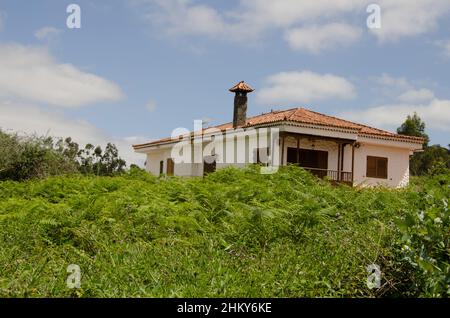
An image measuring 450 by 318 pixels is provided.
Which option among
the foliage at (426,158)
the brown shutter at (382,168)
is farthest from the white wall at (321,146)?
the foliage at (426,158)

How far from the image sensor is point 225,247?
228 inches

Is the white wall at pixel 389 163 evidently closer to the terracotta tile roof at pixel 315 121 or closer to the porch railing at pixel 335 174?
the terracotta tile roof at pixel 315 121

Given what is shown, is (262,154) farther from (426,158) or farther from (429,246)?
(426,158)

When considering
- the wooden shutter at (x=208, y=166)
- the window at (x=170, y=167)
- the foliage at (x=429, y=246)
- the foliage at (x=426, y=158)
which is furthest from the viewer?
the foliage at (x=426, y=158)

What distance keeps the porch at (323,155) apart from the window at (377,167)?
144 centimetres

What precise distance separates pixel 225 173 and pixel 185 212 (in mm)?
5256

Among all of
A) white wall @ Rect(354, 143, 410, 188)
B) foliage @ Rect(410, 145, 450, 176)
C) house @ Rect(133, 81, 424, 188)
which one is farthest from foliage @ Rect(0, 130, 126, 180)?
foliage @ Rect(410, 145, 450, 176)

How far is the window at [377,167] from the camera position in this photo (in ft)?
90.9

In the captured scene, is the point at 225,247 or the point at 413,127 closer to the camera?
the point at 225,247

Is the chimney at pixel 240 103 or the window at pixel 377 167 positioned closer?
the chimney at pixel 240 103

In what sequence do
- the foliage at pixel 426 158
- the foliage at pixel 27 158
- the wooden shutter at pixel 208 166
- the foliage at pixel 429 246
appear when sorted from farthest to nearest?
the foliage at pixel 426 158 → the wooden shutter at pixel 208 166 → the foliage at pixel 27 158 → the foliage at pixel 429 246

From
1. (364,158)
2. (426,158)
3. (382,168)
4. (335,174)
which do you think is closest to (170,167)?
(335,174)

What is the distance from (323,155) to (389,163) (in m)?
4.16
